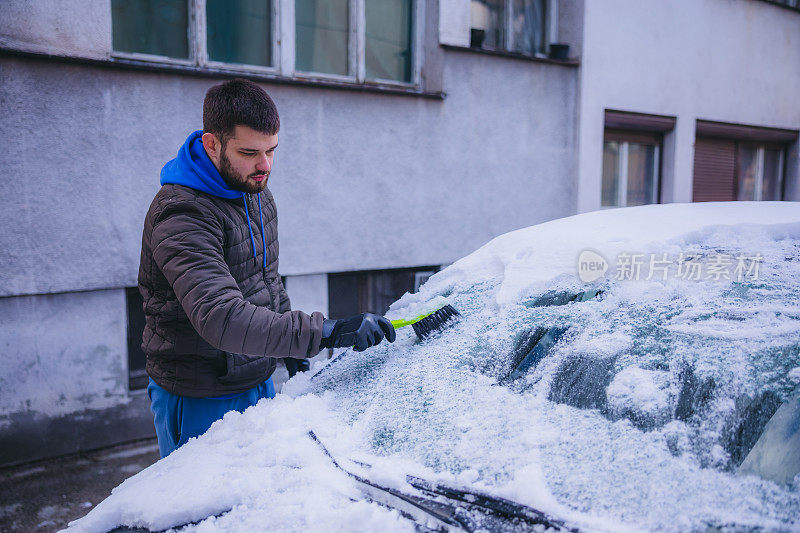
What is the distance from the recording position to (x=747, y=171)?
829 cm

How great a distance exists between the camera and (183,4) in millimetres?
4359

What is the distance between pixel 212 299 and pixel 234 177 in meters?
0.49

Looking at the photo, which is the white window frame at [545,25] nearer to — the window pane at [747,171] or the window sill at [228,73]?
the window sill at [228,73]

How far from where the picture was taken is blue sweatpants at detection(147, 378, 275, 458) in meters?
2.06

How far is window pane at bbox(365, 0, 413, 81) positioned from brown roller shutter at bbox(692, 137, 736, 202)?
4.36m

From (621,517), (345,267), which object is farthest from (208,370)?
(345,267)

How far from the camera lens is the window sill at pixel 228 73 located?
369cm

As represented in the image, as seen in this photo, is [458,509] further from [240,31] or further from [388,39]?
[388,39]

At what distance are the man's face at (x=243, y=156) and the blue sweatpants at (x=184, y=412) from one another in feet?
2.55

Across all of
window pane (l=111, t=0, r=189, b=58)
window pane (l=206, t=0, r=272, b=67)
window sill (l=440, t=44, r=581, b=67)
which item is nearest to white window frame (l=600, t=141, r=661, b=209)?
window sill (l=440, t=44, r=581, b=67)

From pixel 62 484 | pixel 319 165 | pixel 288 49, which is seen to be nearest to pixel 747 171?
pixel 319 165

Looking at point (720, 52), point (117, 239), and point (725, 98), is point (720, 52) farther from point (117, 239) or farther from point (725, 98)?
point (117, 239)

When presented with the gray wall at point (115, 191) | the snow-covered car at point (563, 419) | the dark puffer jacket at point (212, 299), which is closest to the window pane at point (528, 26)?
the gray wall at point (115, 191)

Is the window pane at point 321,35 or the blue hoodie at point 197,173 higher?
the window pane at point 321,35
